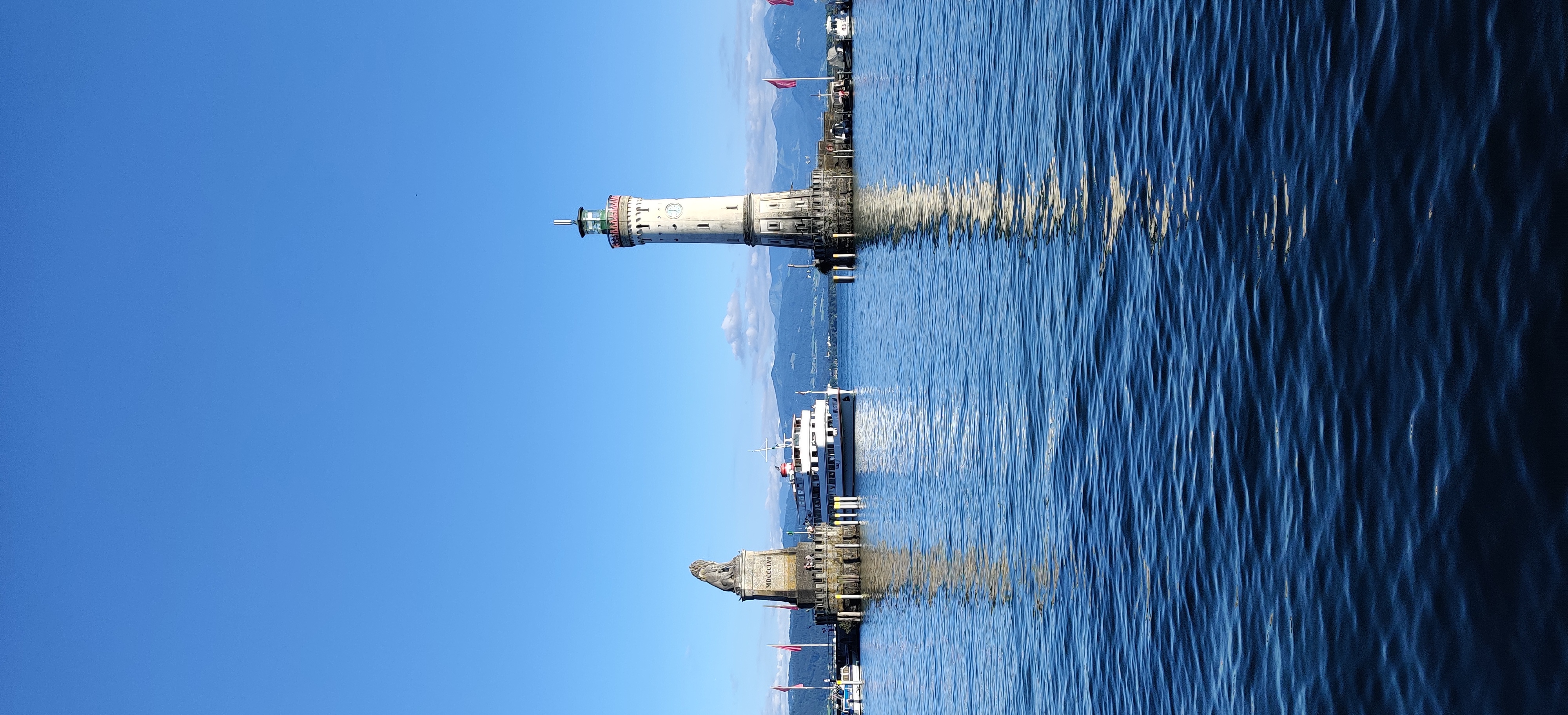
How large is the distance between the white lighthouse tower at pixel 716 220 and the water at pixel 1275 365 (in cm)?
3812

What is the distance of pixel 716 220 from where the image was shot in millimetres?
64375

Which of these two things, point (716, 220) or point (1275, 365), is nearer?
point (1275, 365)

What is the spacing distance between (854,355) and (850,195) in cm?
1664

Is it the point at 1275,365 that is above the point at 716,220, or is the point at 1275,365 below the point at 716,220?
below

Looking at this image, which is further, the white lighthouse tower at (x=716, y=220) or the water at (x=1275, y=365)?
the white lighthouse tower at (x=716, y=220)

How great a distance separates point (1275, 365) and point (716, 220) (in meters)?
54.9

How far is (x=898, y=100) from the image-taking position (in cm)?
4872

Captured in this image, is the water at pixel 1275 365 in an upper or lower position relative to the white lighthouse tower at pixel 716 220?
lower

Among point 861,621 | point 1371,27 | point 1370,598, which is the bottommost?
point 861,621

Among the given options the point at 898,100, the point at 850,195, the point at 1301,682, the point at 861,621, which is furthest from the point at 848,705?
the point at 1301,682

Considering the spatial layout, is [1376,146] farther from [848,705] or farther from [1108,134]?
[848,705]

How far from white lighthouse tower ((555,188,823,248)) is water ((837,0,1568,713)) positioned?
3812 centimetres

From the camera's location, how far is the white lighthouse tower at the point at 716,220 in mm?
63656

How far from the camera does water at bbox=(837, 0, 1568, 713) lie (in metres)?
7.46
